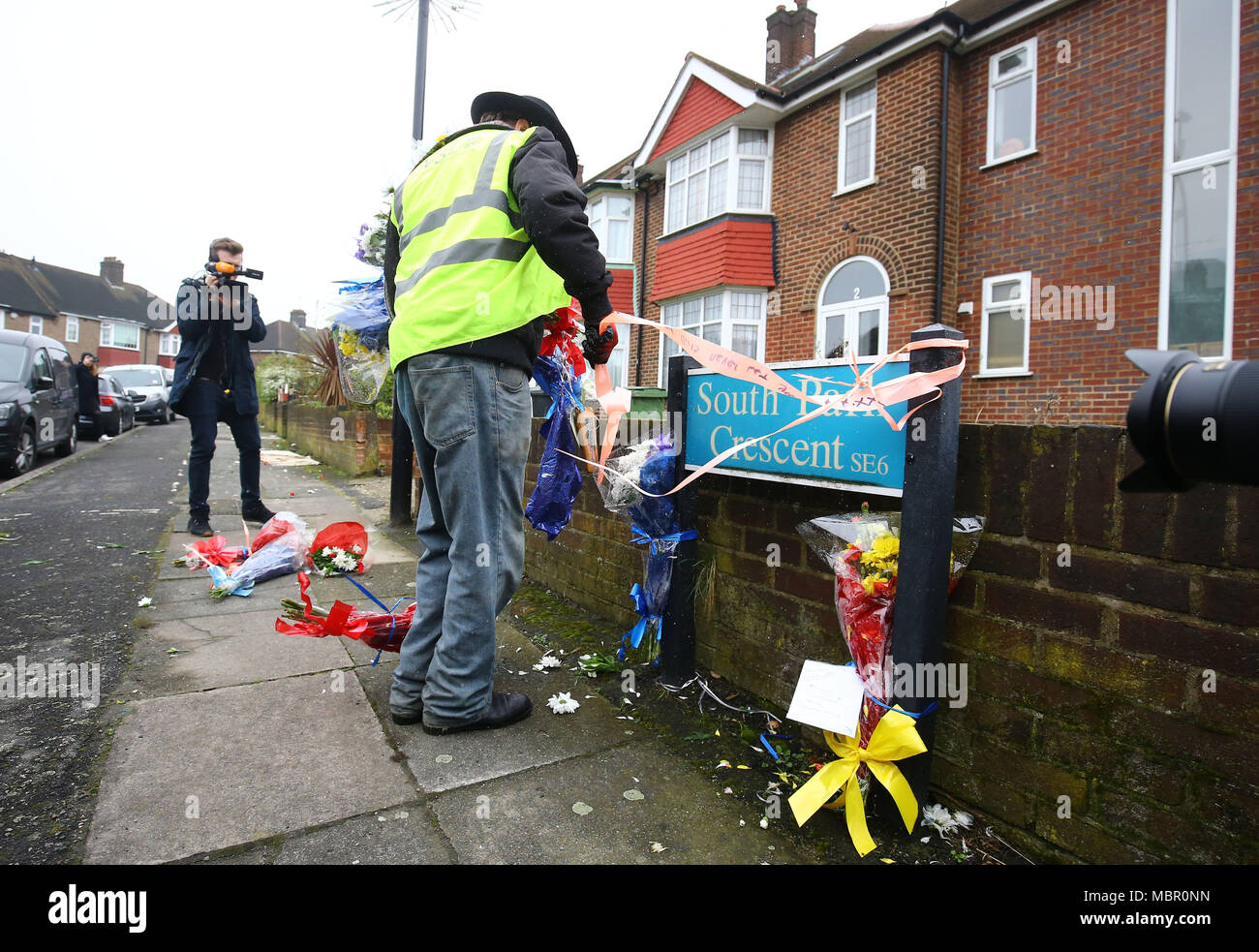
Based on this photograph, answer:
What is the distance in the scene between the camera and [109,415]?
16312 millimetres

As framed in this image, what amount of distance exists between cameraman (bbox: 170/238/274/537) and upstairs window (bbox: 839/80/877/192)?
402 inches

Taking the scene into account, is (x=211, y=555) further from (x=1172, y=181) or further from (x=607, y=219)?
(x=607, y=219)

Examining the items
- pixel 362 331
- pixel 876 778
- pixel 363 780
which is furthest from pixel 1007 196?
pixel 363 780

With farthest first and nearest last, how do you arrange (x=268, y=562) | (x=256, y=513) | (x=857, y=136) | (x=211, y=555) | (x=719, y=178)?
(x=719, y=178) → (x=857, y=136) → (x=256, y=513) → (x=211, y=555) → (x=268, y=562)

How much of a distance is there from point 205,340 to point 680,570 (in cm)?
448

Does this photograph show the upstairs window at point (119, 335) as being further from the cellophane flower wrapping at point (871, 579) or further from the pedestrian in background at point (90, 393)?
the cellophane flower wrapping at point (871, 579)

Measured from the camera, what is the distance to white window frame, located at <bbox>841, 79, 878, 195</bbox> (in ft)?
39.0

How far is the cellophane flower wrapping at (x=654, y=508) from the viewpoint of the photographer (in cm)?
281

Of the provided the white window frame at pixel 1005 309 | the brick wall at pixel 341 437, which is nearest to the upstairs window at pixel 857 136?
the white window frame at pixel 1005 309

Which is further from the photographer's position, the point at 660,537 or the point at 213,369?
the point at 213,369

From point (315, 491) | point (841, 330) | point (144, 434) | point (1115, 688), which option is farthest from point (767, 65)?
point (1115, 688)

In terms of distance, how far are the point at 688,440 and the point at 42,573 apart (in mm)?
4152

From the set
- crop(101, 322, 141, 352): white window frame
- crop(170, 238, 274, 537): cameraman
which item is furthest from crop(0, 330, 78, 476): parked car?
crop(101, 322, 141, 352): white window frame

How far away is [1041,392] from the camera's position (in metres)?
9.71
